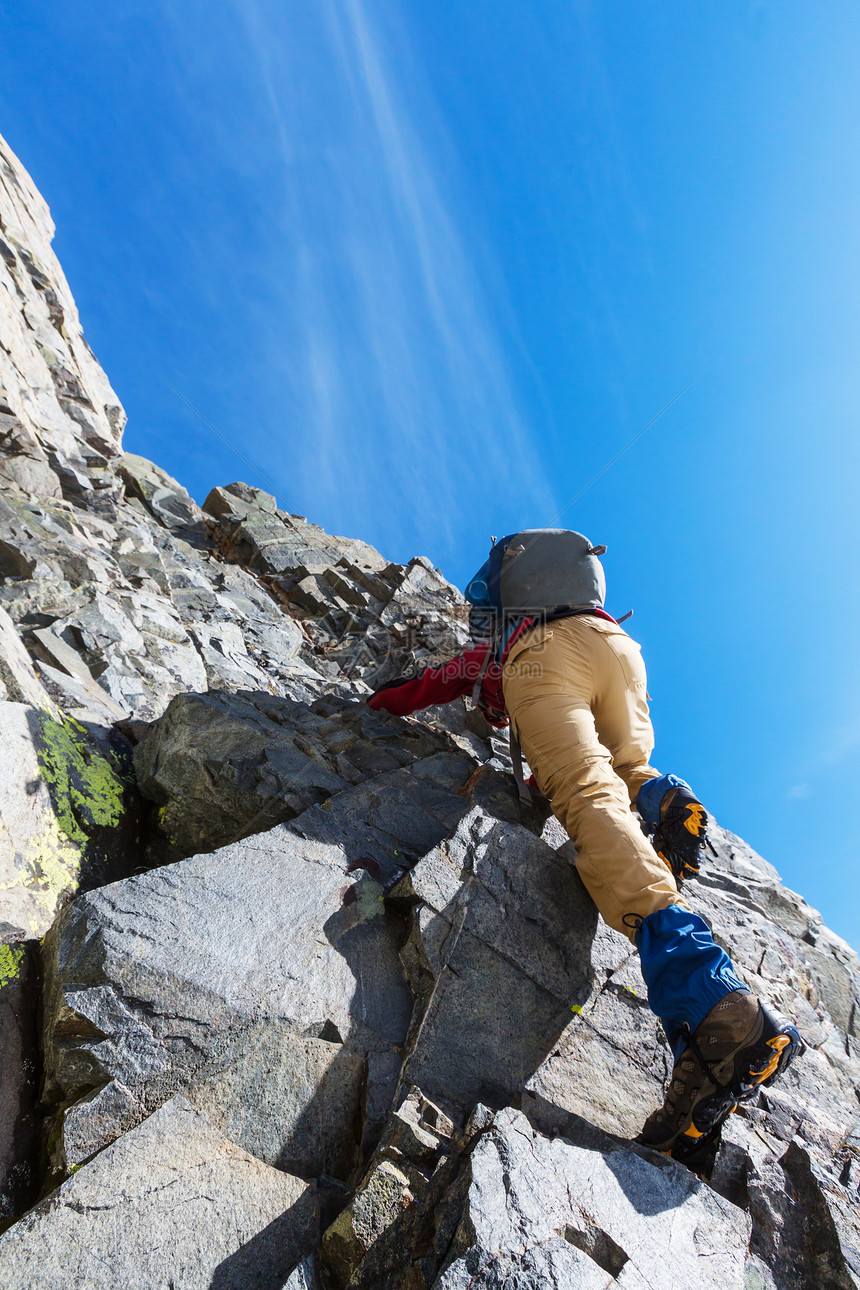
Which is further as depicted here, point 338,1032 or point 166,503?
point 166,503

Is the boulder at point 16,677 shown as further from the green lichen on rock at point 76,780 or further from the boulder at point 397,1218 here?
the boulder at point 397,1218

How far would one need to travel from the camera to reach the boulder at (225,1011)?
3.26 m

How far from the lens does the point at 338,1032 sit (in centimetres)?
374

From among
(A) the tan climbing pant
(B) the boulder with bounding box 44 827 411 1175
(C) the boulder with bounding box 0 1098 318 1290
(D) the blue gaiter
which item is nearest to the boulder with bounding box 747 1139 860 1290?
(D) the blue gaiter

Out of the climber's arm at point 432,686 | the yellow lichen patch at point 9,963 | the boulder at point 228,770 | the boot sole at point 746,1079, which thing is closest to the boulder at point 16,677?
the boulder at point 228,770

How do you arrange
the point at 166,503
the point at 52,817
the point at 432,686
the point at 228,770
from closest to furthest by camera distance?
1. the point at 52,817
2. the point at 228,770
3. the point at 432,686
4. the point at 166,503

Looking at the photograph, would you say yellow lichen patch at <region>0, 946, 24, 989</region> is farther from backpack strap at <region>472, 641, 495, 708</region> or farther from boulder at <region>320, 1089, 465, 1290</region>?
backpack strap at <region>472, 641, 495, 708</region>

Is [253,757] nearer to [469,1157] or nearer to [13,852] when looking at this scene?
[13,852]

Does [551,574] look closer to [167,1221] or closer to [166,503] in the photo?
[167,1221]

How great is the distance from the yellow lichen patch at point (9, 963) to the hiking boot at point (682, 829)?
14.5 feet

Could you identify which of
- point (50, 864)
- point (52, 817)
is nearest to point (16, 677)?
point (52, 817)

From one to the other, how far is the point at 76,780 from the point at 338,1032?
302 cm

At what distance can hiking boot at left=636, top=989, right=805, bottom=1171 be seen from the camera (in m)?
3.34

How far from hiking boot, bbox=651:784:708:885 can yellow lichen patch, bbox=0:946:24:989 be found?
4430mm
